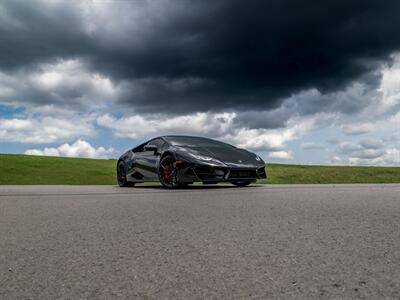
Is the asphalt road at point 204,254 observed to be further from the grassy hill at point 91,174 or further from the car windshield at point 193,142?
the grassy hill at point 91,174

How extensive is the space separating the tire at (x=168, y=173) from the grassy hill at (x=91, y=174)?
759 cm

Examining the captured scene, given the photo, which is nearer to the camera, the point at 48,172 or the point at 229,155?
the point at 229,155

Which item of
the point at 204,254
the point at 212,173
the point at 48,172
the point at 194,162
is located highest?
the point at 48,172

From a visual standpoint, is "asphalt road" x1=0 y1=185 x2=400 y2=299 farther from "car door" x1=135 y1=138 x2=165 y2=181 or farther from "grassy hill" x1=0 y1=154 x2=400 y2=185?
"grassy hill" x1=0 y1=154 x2=400 y2=185

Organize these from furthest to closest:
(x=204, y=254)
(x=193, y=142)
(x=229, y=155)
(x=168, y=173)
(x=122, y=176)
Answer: (x=122, y=176) → (x=193, y=142) → (x=168, y=173) → (x=229, y=155) → (x=204, y=254)

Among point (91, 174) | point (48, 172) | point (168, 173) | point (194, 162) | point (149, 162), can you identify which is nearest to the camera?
point (194, 162)

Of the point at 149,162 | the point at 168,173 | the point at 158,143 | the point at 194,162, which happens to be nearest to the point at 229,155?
the point at 194,162

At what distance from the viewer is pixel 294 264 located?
2.58 m

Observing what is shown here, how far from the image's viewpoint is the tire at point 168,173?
950 centimetres

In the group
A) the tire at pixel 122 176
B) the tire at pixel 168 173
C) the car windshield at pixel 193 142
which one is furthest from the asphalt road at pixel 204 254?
the tire at pixel 122 176

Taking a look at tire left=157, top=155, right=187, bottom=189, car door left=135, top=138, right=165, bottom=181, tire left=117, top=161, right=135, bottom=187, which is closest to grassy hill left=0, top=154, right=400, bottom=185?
tire left=117, top=161, right=135, bottom=187

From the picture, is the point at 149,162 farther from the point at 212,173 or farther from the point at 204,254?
the point at 204,254

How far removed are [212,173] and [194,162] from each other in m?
0.43

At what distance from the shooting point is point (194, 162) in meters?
8.95
